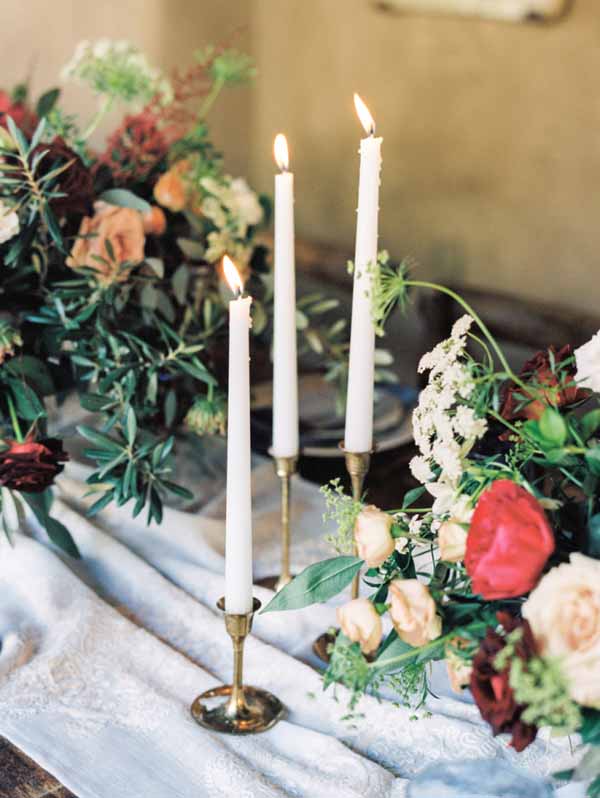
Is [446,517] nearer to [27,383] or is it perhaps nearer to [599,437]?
[599,437]

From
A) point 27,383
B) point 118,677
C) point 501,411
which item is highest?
point 501,411

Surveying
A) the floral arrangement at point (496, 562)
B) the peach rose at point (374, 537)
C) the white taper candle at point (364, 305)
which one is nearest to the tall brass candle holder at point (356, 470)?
the white taper candle at point (364, 305)

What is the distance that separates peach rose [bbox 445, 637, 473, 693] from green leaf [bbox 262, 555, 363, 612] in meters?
0.12

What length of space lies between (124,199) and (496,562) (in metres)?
0.84

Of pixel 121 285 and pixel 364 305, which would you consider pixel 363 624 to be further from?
pixel 121 285

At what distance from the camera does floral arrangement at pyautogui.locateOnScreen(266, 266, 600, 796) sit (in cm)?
67

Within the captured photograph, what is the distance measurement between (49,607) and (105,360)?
0.30m

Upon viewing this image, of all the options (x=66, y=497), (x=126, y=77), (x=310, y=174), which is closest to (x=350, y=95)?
(x=310, y=174)

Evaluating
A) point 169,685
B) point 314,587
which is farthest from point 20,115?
point 314,587

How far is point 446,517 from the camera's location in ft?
2.76

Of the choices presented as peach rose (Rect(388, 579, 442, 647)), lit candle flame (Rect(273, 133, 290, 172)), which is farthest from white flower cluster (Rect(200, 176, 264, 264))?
peach rose (Rect(388, 579, 442, 647))

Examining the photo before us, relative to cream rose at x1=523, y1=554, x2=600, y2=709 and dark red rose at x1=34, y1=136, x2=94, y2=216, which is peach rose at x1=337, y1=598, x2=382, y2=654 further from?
dark red rose at x1=34, y1=136, x2=94, y2=216

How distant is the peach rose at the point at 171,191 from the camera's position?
1.47 meters

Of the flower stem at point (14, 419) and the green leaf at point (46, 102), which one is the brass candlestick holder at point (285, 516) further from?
the green leaf at point (46, 102)
